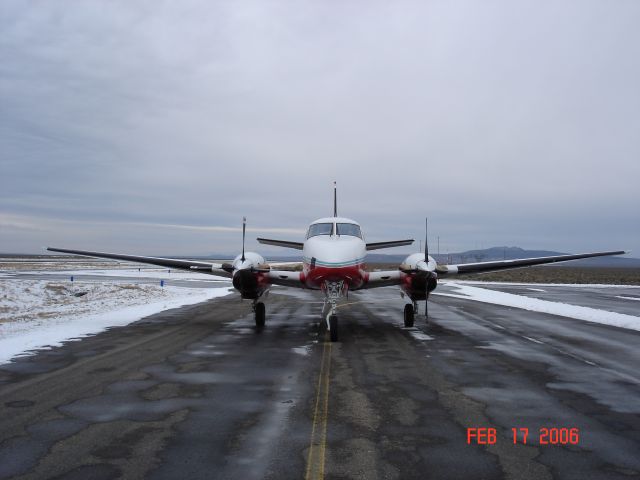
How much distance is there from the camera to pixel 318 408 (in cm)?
743

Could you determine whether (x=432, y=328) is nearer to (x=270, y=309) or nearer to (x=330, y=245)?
(x=330, y=245)

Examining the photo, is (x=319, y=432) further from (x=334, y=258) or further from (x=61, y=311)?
(x=61, y=311)

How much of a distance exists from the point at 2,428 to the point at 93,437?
4.42 feet

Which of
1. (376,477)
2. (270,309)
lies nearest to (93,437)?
(376,477)

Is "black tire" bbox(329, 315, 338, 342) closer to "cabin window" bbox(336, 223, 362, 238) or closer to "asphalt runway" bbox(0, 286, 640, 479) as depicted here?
"asphalt runway" bbox(0, 286, 640, 479)

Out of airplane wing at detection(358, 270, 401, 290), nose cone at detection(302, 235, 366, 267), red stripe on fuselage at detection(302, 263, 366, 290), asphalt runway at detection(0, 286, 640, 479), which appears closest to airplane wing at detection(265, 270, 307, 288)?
red stripe on fuselage at detection(302, 263, 366, 290)

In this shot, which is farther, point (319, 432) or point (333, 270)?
point (333, 270)

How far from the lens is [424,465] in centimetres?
532

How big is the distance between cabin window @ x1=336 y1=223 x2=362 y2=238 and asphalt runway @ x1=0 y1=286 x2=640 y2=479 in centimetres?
378

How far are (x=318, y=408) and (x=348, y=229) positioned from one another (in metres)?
9.99

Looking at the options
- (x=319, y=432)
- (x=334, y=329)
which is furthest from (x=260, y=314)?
(x=319, y=432)

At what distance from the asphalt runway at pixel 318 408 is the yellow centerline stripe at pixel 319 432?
0.03 meters

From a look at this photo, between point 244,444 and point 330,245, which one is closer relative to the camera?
point 244,444

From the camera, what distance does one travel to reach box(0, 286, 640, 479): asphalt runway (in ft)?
17.6
